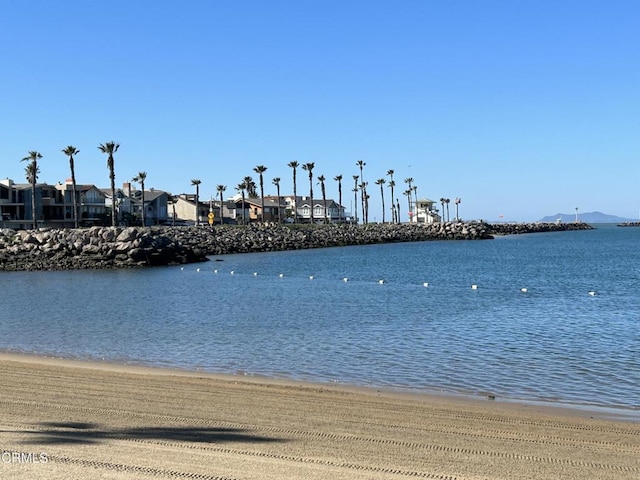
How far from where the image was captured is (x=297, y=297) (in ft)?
123

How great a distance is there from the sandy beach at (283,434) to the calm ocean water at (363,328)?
252 centimetres

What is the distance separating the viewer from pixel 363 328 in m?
25.3

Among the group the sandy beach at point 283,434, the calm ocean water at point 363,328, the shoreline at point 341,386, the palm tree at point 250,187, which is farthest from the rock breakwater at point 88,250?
the palm tree at point 250,187

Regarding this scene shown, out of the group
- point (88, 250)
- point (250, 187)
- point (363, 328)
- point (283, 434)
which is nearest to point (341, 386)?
point (283, 434)

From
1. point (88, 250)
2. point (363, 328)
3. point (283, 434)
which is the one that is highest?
point (88, 250)

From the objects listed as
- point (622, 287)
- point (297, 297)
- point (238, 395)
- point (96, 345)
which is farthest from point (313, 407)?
point (622, 287)

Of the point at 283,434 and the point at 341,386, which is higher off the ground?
the point at 283,434

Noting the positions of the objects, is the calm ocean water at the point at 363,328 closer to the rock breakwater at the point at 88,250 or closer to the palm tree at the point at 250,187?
the rock breakwater at the point at 88,250

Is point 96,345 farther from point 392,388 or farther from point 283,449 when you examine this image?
point 283,449

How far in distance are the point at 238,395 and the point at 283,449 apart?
4317mm

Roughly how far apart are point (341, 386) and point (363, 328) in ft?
32.8

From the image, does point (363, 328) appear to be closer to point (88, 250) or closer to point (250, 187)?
point (88, 250)

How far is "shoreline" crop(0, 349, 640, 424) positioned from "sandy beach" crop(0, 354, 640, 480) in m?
0.14

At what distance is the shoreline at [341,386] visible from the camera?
13109 millimetres
